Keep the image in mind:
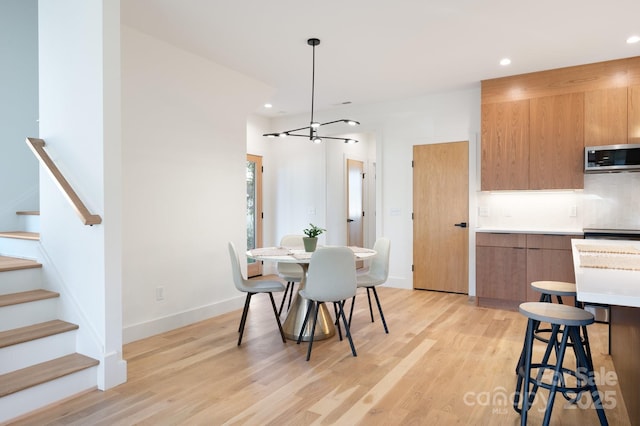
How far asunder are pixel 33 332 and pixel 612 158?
5.32m

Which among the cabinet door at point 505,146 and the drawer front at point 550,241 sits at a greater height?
the cabinet door at point 505,146

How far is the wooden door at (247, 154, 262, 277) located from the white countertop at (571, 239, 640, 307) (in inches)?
194

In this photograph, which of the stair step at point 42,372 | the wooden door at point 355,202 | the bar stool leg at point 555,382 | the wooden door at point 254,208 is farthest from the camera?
the wooden door at point 355,202

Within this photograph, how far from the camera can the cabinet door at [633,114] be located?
4.18 metres

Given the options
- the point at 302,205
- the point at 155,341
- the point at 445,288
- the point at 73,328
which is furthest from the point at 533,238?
the point at 73,328

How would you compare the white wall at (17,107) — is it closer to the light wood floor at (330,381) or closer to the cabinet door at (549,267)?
the light wood floor at (330,381)

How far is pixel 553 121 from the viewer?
4555 millimetres

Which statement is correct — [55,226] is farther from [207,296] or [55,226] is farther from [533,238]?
[533,238]

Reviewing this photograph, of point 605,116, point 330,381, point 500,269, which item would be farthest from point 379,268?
point 605,116

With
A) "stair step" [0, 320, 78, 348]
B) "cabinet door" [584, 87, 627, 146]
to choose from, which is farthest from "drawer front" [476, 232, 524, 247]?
"stair step" [0, 320, 78, 348]

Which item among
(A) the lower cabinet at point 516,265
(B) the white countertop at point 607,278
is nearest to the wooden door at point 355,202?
(A) the lower cabinet at point 516,265

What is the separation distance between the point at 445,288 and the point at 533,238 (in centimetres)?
150

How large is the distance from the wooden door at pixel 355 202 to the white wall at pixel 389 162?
39 centimetres

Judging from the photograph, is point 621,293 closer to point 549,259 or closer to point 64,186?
point 64,186
